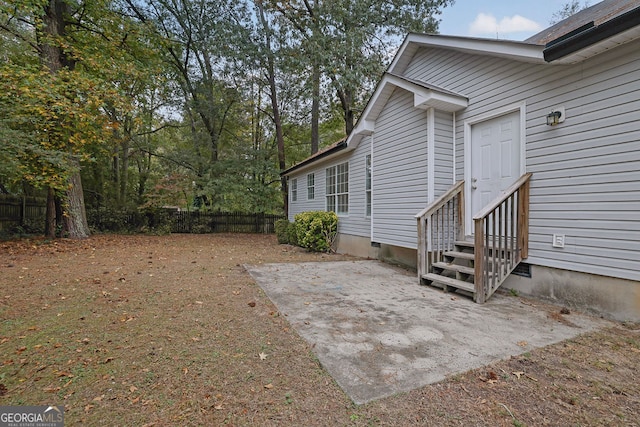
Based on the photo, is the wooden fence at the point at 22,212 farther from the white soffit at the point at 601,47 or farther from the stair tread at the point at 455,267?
the white soffit at the point at 601,47

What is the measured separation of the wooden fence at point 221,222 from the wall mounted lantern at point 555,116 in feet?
47.1

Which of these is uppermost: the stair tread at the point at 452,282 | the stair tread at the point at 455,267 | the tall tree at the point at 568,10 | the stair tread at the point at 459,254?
the tall tree at the point at 568,10

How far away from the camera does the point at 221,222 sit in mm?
16141

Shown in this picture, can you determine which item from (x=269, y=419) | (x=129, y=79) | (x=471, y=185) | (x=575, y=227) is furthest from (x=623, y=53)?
(x=129, y=79)

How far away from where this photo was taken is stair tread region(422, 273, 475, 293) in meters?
4.00

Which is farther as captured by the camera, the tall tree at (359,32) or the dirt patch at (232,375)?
the tall tree at (359,32)

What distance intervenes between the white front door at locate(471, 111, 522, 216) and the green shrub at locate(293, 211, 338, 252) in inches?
175

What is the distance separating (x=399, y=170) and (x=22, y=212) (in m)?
14.1

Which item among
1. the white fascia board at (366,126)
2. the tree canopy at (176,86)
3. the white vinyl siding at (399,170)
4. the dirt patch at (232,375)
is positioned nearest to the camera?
the dirt patch at (232,375)

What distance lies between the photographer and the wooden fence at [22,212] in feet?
34.4

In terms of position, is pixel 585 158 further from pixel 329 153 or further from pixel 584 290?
pixel 329 153

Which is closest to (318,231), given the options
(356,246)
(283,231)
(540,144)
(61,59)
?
(356,246)

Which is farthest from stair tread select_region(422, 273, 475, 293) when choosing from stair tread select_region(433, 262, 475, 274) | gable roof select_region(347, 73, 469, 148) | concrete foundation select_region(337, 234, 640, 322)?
gable roof select_region(347, 73, 469, 148)

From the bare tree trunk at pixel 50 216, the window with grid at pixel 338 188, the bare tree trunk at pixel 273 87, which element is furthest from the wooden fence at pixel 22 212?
the window with grid at pixel 338 188
